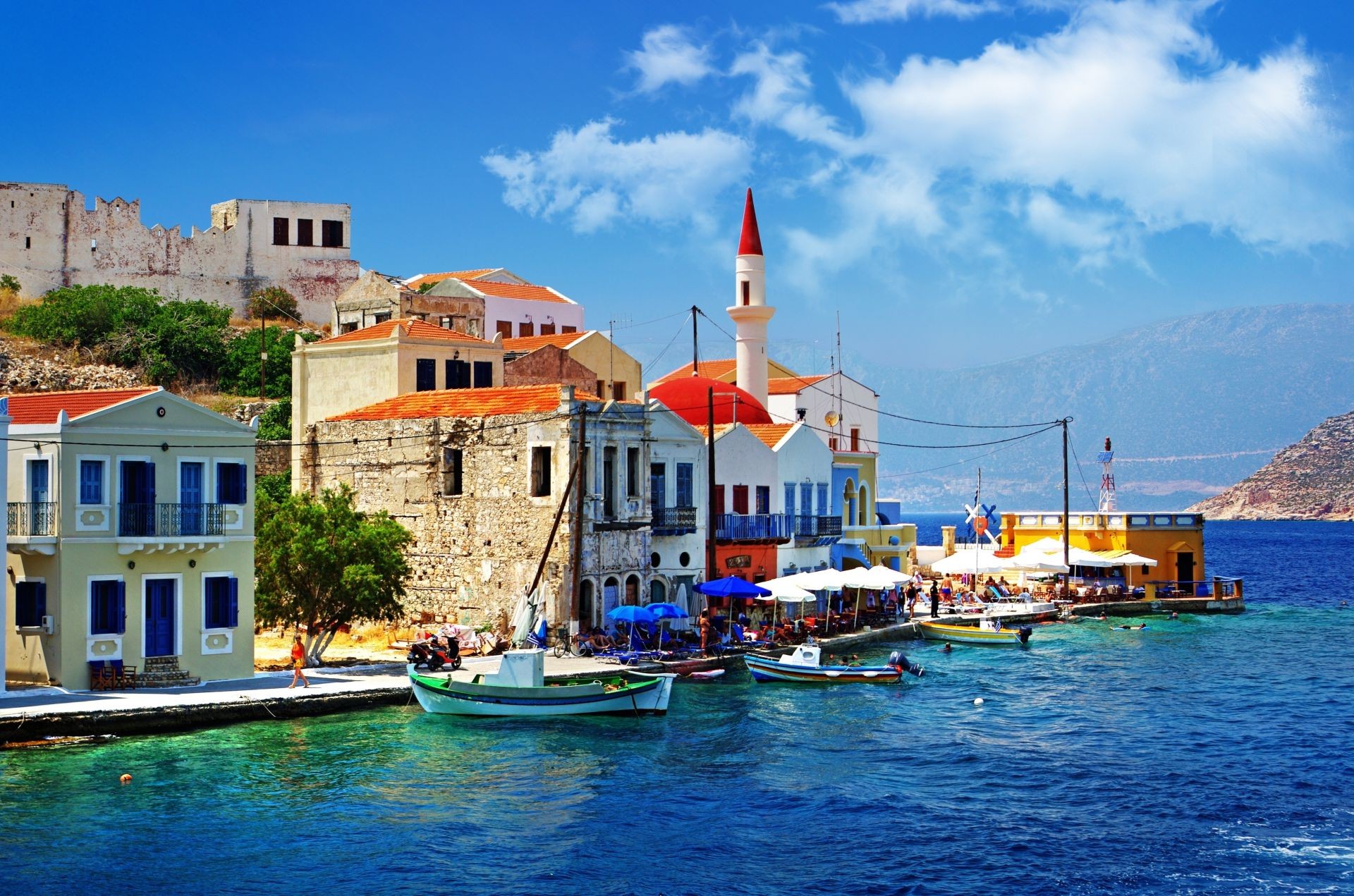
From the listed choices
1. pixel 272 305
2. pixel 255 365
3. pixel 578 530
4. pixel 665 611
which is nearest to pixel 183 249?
pixel 272 305

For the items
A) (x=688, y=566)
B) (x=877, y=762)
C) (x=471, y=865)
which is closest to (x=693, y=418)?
(x=688, y=566)

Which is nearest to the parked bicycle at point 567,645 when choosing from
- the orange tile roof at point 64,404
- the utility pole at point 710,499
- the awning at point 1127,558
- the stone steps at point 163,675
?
the utility pole at point 710,499

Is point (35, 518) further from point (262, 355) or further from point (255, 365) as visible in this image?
point (255, 365)

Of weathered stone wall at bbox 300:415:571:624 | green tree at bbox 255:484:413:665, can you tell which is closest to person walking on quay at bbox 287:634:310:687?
green tree at bbox 255:484:413:665

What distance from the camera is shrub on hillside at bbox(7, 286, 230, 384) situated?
2574 inches

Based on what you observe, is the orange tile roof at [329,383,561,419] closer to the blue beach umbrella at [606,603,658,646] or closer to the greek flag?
the blue beach umbrella at [606,603,658,646]

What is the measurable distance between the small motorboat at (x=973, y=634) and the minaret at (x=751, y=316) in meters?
12.4

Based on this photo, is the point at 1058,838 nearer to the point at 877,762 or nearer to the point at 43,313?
the point at 877,762

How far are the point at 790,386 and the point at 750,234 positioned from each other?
10.3 m

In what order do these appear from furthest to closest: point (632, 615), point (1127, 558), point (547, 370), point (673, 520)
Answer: point (1127, 558)
point (547, 370)
point (673, 520)
point (632, 615)

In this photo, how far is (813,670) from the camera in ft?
128

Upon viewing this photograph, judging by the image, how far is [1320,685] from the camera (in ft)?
139

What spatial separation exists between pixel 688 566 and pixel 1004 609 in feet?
64.1

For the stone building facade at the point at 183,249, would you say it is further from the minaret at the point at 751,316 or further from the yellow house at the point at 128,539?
the yellow house at the point at 128,539
